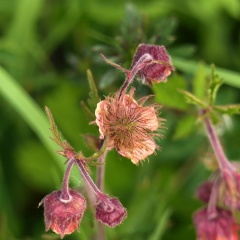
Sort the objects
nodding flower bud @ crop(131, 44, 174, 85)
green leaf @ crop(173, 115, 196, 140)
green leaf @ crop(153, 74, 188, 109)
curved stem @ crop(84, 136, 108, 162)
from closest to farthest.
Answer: curved stem @ crop(84, 136, 108, 162) < nodding flower bud @ crop(131, 44, 174, 85) < green leaf @ crop(153, 74, 188, 109) < green leaf @ crop(173, 115, 196, 140)

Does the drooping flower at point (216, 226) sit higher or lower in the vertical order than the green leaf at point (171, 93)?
lower

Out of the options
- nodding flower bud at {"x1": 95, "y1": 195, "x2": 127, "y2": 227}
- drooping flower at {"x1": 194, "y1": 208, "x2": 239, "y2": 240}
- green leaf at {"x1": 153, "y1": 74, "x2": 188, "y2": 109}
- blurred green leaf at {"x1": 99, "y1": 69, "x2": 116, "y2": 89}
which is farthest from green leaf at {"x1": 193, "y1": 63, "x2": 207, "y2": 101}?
nodding flower bud at {"x1": 95, "y1": 195, "x2": 127, "y2": 227}

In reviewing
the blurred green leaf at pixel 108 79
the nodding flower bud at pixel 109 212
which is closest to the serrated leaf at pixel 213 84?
the blurred green leaf at pixel 108 79

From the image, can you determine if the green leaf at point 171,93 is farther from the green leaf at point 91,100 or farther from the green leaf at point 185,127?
the green leaf at point 91,100

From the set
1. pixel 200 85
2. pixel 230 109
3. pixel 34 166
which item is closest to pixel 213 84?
pixel 230 109

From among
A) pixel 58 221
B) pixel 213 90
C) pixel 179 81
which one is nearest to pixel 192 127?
pixel 179 81

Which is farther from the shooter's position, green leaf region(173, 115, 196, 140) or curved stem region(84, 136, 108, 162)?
green leaf region(173, 115, 196, 140)

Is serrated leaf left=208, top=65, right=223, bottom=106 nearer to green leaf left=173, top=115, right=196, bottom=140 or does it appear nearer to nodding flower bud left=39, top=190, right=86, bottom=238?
green leaf left=173, top=115, right=196, bottom=140
